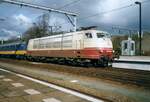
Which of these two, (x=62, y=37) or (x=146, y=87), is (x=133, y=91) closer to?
(x=146, y=87)

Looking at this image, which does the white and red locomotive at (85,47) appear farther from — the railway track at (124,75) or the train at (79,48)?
the railway track at (124,75)

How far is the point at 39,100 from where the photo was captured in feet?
27.7

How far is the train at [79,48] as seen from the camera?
21547 millimetres

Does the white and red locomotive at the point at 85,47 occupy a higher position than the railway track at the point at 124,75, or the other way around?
the white and red locomotive at the point at 85,47

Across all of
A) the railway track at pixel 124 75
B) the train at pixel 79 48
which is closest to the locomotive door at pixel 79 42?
the train at pixel 79 48

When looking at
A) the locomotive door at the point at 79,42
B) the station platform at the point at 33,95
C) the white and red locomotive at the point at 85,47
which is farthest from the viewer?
the locomotive door at the point at 79,42

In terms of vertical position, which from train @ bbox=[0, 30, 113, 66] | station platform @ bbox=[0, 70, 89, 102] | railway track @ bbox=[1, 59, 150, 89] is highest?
train @ bbox=[0, 30, 113, 66]

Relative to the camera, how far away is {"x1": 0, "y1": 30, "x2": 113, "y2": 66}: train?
21.5 meters

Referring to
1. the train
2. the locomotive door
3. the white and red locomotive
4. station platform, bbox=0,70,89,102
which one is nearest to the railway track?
the white and red locomotive

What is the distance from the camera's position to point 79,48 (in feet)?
75.8

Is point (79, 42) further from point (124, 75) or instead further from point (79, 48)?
point (124, 75)

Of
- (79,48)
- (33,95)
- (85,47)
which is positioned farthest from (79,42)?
(33,95)

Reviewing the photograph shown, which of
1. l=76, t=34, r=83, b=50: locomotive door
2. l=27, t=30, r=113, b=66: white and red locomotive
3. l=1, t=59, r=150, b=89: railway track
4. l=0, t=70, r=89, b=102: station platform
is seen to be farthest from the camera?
l=76, t=34, r=83, b=50: locomotive door

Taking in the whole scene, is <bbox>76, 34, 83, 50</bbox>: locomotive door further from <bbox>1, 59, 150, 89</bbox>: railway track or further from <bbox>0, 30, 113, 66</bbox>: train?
<bbox>1, 59, 150, 89</bbox>: railway track
